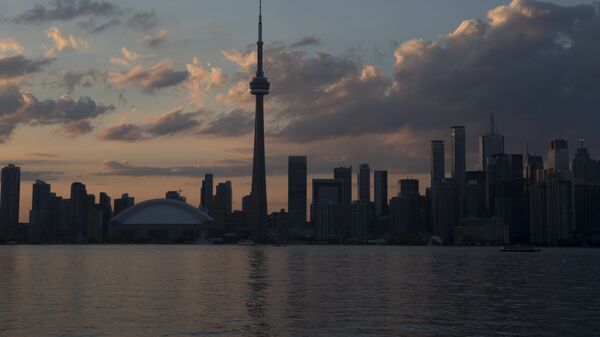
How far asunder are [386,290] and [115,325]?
36625mm

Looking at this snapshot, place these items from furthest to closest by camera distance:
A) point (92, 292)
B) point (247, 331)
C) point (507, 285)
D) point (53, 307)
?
point (507, 285) < point (92, 292) < point (53, 307) < point (247, 331)

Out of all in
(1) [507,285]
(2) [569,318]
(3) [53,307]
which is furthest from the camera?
(1) [507,285]

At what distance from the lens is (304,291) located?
272ft

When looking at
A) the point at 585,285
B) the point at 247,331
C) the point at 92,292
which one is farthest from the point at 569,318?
the point at 92,292

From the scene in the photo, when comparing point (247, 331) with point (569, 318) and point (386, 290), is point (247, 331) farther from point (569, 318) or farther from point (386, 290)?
point (386, 290)

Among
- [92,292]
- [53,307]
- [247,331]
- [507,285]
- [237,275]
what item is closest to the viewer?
[247,331]

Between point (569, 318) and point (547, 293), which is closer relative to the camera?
point (569, 318)

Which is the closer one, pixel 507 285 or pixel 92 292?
pixel 92 292

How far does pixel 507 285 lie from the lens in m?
93.6

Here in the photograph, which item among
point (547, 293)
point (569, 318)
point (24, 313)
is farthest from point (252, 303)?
point (547, 293)

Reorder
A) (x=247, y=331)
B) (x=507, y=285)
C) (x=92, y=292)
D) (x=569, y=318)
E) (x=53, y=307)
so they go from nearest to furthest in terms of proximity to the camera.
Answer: (x=247, y=331)
(x=569, y=318)
(x=53, y=307)
(x=92, y=292)
(x=507, y=285)

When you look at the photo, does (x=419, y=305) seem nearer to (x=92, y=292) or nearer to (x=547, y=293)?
(x=547, y=293)

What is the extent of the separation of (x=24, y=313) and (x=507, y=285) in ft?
183

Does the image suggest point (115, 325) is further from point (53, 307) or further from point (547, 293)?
point (547, 293)
